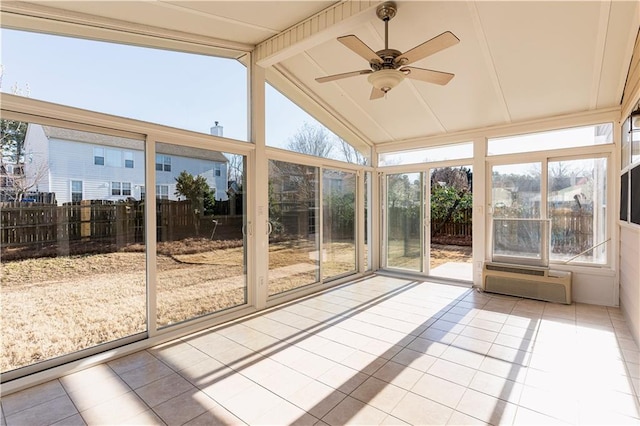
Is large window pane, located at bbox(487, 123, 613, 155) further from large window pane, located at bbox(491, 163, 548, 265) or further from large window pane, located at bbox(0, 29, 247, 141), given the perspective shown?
large window pane, located at bbox(0, 29, 247, 141)

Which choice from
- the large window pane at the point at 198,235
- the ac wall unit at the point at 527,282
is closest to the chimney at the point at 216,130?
the large window pane at the point at 198,235

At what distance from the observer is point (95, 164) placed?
273cm

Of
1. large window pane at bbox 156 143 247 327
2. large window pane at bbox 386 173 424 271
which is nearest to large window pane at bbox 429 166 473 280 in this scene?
large window pane at bbox 386 173 424 271

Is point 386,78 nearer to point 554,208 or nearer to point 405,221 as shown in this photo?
point 554,208

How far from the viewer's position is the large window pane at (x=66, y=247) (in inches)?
92.7

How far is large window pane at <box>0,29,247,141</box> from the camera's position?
2.38 meters

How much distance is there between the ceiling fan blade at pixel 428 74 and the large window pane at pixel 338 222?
2.49 m

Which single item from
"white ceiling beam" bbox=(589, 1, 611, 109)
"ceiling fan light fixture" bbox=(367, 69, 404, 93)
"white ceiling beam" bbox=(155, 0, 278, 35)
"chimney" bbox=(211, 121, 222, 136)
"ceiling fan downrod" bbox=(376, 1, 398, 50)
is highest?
"white ceiling beam" bbox=(155, 0, 278, 35)

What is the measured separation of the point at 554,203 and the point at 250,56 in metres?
4.51

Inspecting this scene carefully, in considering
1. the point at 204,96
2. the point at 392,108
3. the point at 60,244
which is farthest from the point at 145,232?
the point at 392,108

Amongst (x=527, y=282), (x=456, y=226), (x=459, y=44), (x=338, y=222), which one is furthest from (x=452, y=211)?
(x=459, y=44)

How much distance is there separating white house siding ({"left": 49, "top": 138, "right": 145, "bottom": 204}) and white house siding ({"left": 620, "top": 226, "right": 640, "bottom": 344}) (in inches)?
183

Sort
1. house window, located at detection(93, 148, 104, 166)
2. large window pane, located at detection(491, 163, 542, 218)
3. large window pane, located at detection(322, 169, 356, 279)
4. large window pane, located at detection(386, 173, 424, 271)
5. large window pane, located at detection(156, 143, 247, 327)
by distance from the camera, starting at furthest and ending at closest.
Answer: large window pane, located at detection(386, 173, 424, 271)
large window pane, located at detection(322, 169, 356, 279)
large window pane, located at detection(491, 163, 542, 218)
large window pane, located at detection(156, 143, 247, 327)
house window, located at detection(93, 148, 104, 166)

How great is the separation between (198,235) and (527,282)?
4.28m
